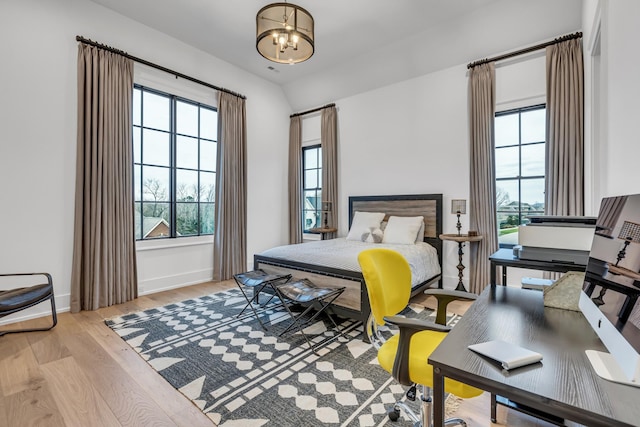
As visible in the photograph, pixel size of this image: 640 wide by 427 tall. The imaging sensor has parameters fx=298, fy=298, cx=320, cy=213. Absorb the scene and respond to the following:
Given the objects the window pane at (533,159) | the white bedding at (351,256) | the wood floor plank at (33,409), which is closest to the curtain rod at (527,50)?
the window pane at (533,159)

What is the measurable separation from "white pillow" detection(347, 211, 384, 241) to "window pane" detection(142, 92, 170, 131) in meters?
3.15

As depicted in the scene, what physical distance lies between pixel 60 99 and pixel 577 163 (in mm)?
5667

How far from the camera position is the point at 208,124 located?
15.8 ft

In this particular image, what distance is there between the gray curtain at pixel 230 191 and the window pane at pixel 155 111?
777 mm

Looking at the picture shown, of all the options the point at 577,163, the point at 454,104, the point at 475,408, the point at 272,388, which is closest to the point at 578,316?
the point at 475,408

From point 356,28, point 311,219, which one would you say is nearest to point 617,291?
point 356,28

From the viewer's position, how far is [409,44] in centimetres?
415

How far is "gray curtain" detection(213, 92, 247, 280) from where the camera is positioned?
186 inches

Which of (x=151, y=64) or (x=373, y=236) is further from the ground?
(x=151, y=64)

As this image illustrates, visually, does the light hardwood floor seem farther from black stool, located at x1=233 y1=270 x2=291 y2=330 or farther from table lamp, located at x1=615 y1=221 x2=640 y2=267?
table lamp, located at x1=615 y1=221 x2=640 y2=267

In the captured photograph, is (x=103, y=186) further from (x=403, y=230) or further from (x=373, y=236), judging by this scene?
(x=403, y=230)

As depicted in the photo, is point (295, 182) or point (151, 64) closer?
point (151, 64)

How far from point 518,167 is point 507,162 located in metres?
0.15

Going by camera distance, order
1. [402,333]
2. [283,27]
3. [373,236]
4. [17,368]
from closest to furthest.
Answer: [402,333]
[17,368]
[283,27]
[373,236]
